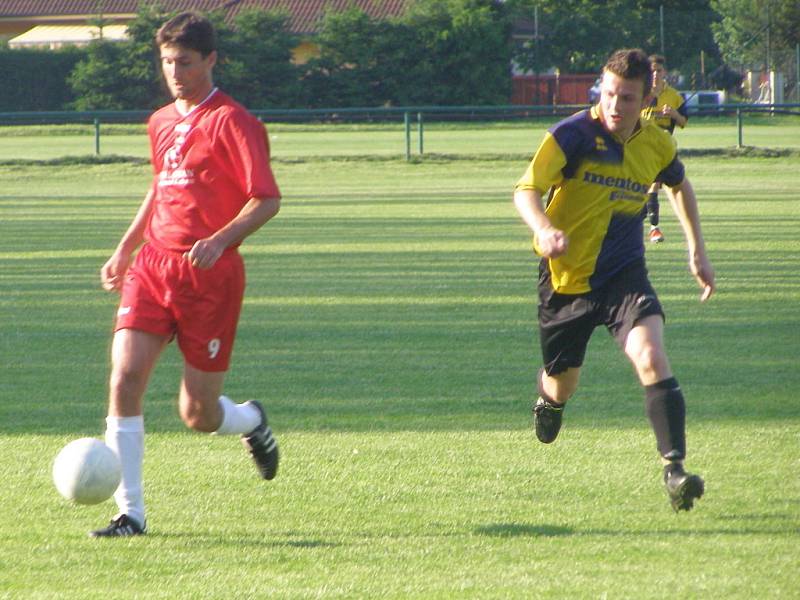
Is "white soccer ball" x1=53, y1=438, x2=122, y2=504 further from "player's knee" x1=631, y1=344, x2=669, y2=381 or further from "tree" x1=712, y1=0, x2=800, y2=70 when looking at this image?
"tree" x1=712, y1=0, x2=800, y2=70

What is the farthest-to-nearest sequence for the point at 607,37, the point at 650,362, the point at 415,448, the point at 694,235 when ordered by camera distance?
1. the point at 607,37
2. the point at 415,448
3. the point at 694,235
4. the point at 650,362

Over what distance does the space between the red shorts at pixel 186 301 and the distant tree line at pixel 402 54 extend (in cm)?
3731

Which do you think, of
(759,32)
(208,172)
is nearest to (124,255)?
(208,172)

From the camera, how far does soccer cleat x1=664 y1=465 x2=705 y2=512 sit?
5.04m

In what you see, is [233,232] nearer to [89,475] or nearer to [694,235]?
[89,475]

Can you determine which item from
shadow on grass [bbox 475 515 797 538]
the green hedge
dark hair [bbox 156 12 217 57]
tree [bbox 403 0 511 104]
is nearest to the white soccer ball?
shadow on grass [bbox 475 515 797 538]

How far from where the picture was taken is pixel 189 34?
507 cm

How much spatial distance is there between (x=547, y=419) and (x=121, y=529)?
2089 mm

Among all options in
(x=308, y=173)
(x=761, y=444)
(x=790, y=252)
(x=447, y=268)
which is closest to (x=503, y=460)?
(x=761, y=444)

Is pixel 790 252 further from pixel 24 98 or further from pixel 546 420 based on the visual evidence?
pixel 24 98

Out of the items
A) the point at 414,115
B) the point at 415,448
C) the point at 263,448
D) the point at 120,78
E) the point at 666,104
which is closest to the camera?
the point at 263,448

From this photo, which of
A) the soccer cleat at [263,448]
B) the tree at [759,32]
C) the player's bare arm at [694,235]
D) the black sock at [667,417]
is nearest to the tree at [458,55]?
the tree at [759,32]

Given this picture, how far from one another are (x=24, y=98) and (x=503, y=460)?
43.2 metres

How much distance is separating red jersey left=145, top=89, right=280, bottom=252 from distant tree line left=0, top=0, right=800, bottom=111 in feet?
122
